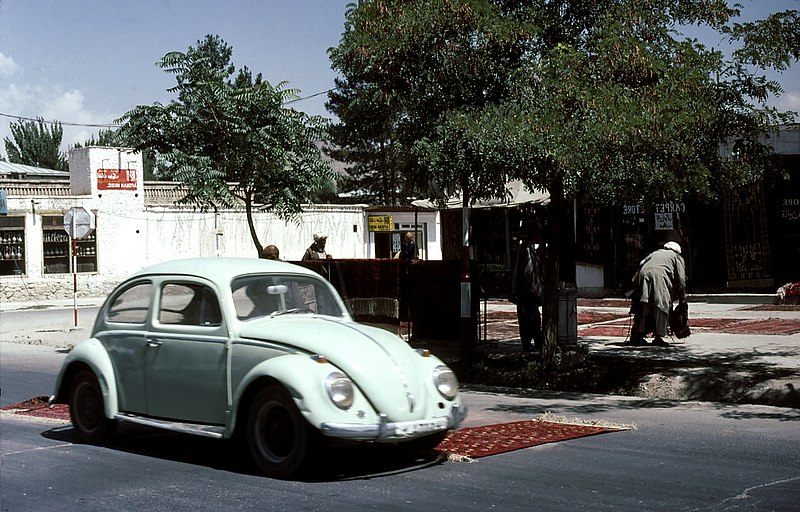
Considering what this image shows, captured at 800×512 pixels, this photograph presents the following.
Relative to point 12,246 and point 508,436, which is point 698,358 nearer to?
point 508,436

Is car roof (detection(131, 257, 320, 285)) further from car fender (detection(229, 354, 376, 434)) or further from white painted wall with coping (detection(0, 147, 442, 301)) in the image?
white painted wall with coping (detection(0, 147, 442, 301))

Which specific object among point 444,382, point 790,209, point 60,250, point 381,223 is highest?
point 381,223

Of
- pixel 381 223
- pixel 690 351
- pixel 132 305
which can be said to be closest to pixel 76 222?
pixel 690 351

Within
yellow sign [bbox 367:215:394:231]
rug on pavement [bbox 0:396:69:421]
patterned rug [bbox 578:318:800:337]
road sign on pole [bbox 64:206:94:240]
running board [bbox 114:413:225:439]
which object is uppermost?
yellow sign [bbox 367:215:394:231]

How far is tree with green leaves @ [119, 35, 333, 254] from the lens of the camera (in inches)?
715

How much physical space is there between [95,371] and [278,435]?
82.6 inches

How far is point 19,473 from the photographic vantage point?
7.54m

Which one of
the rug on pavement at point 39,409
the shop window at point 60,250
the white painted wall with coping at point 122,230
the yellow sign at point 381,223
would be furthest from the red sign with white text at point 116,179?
the rug on pavement at point 39,409

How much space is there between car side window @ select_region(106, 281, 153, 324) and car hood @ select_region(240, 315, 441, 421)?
1187 mm

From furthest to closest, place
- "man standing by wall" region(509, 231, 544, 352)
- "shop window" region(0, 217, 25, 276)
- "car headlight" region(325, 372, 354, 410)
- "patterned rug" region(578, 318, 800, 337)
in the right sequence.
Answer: "shop window" region(0, 217, 25, 276)
"patterned rug" region(578, 318, 800, 337)
"man standing by wall" region(509, 231, 544, 352)
"car headlight" region(325, 372, 354, 410)

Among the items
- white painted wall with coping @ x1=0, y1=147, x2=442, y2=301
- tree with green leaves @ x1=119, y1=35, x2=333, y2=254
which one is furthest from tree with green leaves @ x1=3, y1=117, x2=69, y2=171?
tree with green leaves @ x1=119, y1=35, x2=333, y2=254

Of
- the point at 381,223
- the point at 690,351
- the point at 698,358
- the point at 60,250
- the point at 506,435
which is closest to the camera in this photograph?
the point at 506,435

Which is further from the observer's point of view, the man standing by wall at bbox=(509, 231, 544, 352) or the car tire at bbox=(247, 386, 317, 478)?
the man standing by wall at bbox=(509, 231, 544, 352)

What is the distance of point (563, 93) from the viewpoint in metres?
11.8
